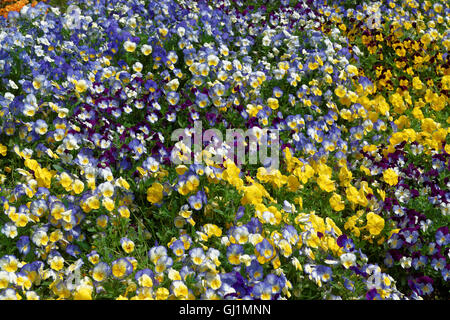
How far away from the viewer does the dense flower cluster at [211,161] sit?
293 cm

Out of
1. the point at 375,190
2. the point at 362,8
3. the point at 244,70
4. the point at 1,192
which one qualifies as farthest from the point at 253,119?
the point at 362,8

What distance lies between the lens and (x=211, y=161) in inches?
139

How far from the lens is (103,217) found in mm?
3176

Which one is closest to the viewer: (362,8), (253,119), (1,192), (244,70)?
(1,192)

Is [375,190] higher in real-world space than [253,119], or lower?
lower

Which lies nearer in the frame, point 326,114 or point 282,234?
point 282,234

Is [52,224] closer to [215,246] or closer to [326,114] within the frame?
[215,246]

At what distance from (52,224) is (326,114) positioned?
274cm

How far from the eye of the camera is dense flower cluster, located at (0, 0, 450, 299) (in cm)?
293

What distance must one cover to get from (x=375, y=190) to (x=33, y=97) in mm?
2798

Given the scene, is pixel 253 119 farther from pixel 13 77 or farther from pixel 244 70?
pixel 13 77

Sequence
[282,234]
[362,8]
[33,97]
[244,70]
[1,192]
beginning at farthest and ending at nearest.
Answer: [362,8]
[244,70]
[33,97]
[1,192]
[282,234]

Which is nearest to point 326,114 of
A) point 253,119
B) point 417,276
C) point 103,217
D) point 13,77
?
point 253,119

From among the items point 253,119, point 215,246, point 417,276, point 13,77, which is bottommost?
point 417,276
